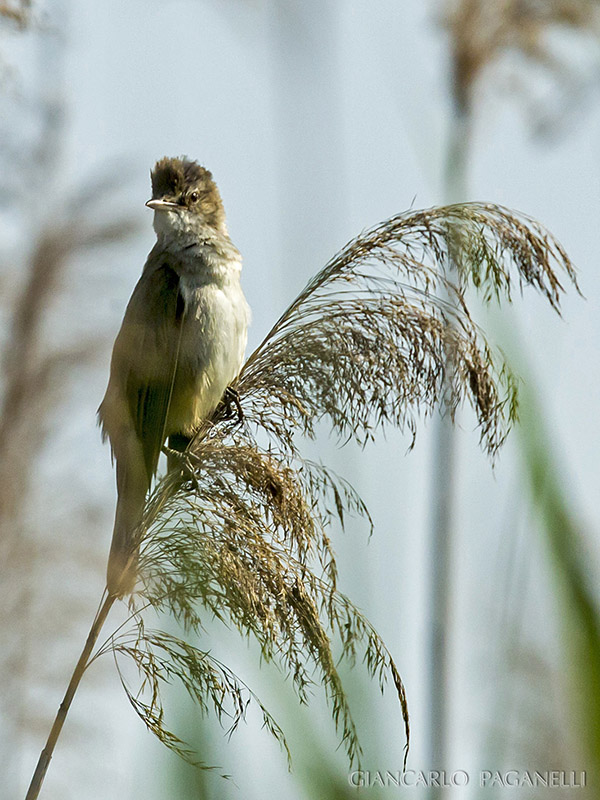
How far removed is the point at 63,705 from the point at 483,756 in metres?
0.75

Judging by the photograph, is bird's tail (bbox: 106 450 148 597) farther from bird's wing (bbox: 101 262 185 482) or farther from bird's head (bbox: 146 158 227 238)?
bird's head (bbox: 146 158 227 238)

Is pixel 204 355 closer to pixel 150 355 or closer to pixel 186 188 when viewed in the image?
pixel 150 355

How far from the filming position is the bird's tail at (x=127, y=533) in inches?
75.9

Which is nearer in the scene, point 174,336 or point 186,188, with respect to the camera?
point 174,336

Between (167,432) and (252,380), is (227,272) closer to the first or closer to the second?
(167,432)

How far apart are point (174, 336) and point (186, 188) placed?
74cm

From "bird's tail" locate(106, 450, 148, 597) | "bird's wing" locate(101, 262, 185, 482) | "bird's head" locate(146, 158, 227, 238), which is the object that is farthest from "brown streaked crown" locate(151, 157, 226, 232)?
"bird's tail" locate(106, 450, 148, 597)

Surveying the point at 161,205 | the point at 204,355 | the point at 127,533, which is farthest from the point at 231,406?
the point at 161,205

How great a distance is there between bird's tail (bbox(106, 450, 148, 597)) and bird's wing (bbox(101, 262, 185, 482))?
0.67 feet

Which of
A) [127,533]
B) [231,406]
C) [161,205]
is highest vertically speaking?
[161,205]

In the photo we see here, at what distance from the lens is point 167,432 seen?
350 cm

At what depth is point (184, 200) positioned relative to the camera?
3947 mm

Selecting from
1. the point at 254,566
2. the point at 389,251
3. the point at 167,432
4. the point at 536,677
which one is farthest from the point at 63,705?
the point at 167,432

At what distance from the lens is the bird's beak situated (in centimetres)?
380
